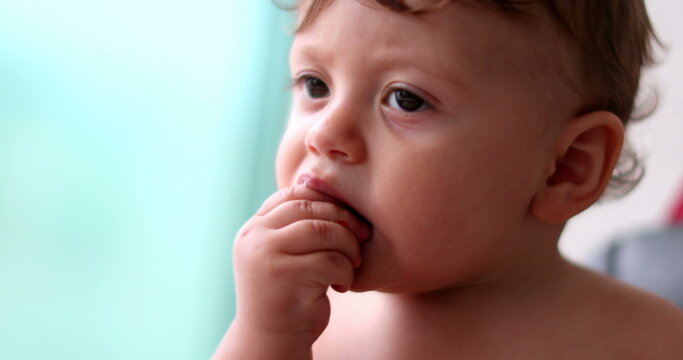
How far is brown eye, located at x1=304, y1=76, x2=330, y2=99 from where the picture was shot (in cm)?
77

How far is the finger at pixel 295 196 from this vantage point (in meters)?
0.71

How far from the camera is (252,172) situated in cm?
190

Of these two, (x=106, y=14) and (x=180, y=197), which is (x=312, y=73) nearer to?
(x=106, y=14)

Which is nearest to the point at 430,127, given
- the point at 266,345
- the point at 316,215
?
the point at 316,215

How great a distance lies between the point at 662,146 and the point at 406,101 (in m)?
1.02

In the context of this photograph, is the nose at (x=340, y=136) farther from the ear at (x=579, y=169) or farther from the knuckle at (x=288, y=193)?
the ear at (x=579, y=169)

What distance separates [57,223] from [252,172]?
1.61 ft

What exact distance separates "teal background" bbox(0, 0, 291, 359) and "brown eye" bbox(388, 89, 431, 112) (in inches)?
29.2

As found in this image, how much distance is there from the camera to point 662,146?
155 centimetres

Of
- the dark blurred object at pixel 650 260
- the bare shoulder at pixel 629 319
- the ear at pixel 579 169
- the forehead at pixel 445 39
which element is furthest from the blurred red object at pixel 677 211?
the forehead at pixel 445 39

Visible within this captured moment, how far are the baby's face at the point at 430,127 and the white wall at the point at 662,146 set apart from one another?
0.82 metres

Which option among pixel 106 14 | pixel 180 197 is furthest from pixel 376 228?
pixel 180 197

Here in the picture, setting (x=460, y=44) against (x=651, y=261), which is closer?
(x=460, y=44)

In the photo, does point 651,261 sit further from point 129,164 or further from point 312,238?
point 129,164
